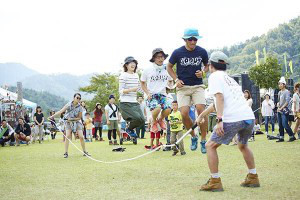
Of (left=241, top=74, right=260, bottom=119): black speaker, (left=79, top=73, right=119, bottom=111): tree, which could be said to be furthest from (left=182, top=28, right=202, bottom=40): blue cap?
(left=79, top=73, right=119, bottom=111): tree

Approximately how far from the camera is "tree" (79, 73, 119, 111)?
5568 cm

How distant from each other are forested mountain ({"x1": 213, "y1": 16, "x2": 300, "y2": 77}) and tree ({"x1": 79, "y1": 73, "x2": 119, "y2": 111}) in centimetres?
8319

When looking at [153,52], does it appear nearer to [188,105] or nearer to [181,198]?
[188,105]

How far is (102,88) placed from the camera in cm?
5666

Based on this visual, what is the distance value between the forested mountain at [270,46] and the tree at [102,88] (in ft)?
273

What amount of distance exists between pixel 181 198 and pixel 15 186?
2.88 meters

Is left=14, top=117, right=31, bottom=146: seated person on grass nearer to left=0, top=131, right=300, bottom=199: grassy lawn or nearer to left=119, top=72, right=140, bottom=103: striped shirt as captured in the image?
left=119, top=72, right=140, bottom=103: striped shirt

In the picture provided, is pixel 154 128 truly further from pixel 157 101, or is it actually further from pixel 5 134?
pixel 5 134

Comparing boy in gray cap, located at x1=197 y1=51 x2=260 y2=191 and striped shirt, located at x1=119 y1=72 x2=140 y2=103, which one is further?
striped shirt, located at x1=119 y1=72 x2=140 y2=103

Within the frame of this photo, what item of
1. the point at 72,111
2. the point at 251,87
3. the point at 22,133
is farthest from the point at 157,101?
the point at 251,87

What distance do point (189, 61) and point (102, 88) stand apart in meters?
48.7

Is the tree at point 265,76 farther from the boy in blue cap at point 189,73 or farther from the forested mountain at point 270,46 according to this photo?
the forested mountain at point 270,46

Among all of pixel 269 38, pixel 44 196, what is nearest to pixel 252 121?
pixel 44 196

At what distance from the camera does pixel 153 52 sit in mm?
10344
